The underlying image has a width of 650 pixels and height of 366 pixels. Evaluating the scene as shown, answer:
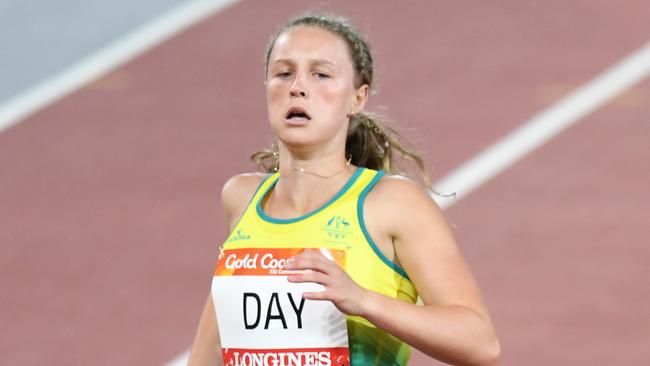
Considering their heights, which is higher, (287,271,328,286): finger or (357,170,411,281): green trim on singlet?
(357,170,411,281): green trim on singlet

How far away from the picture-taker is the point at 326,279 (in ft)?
8.04

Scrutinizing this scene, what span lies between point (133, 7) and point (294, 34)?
5835mm

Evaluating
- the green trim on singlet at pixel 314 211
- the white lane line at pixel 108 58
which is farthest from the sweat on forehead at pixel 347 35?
the white lane line at pixel 108 58

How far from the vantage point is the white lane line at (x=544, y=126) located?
6.75 m

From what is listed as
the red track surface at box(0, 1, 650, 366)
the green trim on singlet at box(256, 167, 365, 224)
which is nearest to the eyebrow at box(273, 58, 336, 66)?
the green trim on singlet at box(256, 167, 365, 224)

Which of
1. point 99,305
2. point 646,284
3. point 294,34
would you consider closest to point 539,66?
point 646,284

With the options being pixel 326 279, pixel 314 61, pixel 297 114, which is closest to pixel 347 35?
pixel 314 61

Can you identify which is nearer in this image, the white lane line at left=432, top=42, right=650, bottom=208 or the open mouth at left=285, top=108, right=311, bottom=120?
the open mouth at left=285, top=108, right=311, bottom=120

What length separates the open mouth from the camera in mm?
2812

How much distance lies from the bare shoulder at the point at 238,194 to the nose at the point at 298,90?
1.32 feet

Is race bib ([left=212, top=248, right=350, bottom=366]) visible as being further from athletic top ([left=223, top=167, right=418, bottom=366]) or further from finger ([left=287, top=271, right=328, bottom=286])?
finger ([left=287, top=271, right=328, bottom=286])

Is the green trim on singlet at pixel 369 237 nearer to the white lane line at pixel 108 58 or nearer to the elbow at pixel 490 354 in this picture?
the elbow at pixel 490 354

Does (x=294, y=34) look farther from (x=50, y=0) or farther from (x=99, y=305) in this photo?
(x=50, y=0)

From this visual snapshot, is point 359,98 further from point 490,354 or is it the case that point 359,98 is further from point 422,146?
point 422,146
